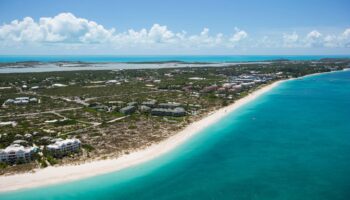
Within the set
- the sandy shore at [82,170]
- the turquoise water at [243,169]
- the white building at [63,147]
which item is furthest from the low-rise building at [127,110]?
the white building at [63,147]

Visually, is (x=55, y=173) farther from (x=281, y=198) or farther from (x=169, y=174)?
(x=281, y=198)

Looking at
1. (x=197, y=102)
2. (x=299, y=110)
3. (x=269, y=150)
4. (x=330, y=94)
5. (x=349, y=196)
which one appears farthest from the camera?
(x=330, y=94)

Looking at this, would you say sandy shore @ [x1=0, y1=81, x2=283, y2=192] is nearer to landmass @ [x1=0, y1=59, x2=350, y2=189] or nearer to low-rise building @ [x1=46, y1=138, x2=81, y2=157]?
landmass @ [x1=0, y1=59, x2=350, y2=189]

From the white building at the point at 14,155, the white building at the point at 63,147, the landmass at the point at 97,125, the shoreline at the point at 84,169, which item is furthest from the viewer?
the white building at the point at 63,147

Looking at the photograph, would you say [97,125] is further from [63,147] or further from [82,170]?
[82,170]

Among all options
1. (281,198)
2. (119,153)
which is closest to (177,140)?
(119,153)

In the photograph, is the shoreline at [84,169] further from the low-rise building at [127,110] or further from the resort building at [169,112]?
the low-rise building at [127,110]

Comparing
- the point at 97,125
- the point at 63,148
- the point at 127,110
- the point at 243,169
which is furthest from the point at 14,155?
the point at 127,110
